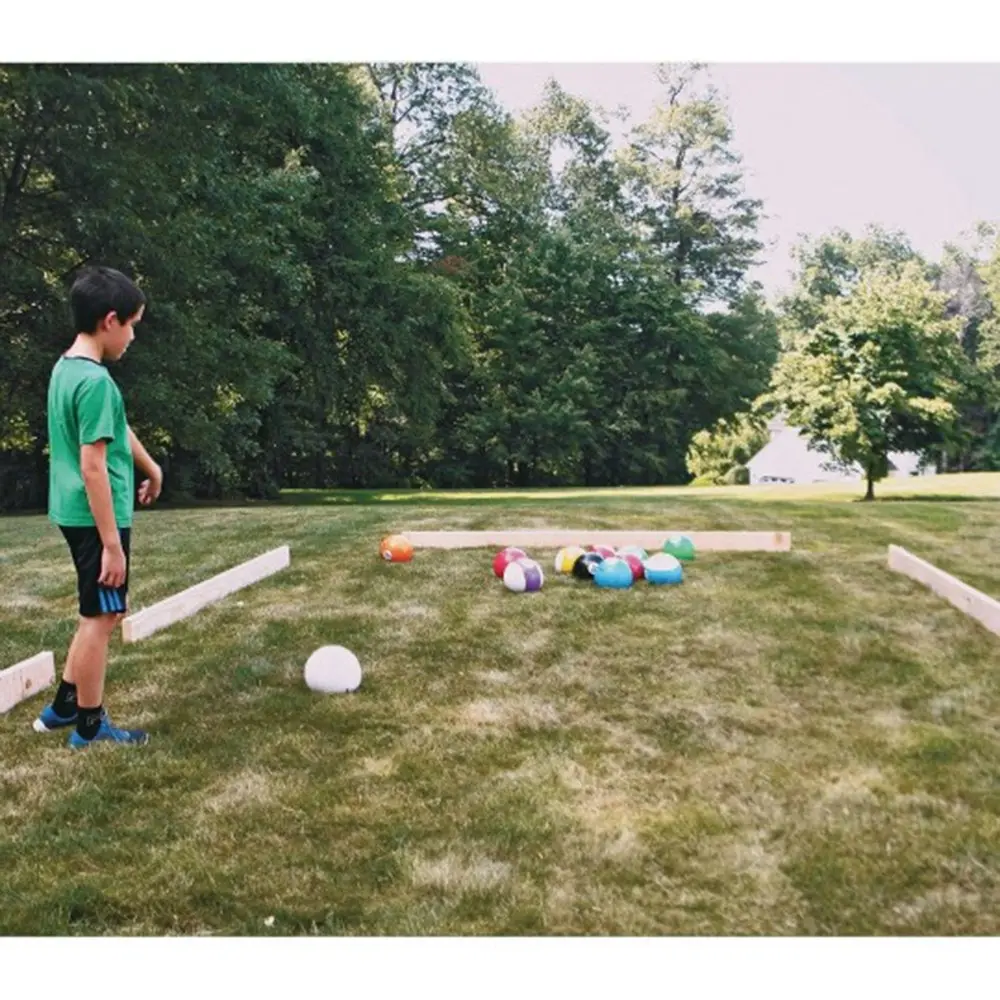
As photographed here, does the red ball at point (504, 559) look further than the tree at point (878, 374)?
No

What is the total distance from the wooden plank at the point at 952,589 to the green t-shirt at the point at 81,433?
331 centimetres

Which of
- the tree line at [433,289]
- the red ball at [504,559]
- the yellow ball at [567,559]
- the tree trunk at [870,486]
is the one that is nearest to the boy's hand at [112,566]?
the red ball at [504,559]

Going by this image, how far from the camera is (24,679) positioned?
3160 mm

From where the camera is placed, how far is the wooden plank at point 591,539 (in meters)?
6.00

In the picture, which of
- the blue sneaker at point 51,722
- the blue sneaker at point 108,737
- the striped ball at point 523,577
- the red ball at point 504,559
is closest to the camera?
the blue sneaker at point 108,737

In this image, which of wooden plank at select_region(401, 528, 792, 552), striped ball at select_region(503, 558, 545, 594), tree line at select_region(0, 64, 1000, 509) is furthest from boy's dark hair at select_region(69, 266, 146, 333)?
tree line at select_region(0, 64, 1000, 509)

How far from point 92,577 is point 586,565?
9.38ft

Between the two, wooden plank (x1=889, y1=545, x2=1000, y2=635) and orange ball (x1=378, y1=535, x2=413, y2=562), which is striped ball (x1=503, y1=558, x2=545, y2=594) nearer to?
orange ball (x1=378, y1=535, x2=413, y2=562)

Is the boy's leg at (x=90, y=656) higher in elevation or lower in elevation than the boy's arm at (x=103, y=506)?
lower

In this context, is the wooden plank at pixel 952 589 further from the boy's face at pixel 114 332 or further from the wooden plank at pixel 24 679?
the wooden plank at pixel 24 679

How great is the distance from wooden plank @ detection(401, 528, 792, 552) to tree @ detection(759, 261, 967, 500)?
4.40m

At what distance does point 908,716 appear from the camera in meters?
3.08

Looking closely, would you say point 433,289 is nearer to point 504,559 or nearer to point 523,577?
point 504,559
